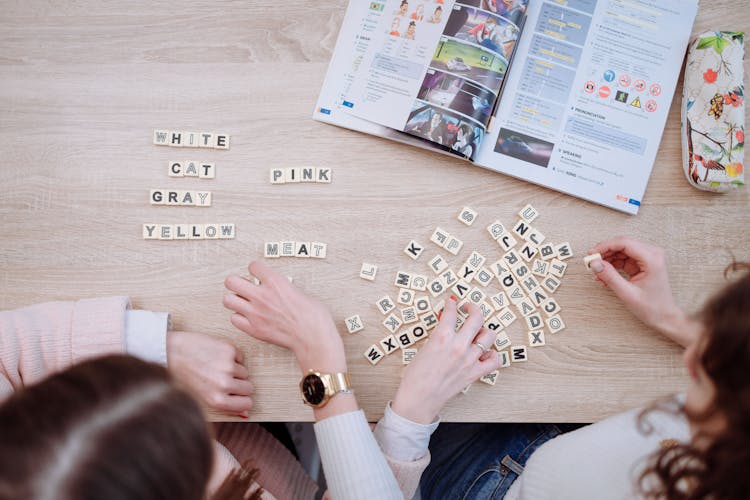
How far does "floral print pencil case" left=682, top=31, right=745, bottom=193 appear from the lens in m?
1.06

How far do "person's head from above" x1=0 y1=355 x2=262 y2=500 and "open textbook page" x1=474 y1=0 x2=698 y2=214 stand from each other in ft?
2.40

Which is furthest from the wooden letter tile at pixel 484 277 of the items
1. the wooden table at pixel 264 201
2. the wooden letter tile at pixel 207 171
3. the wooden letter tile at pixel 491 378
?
the wooden letter tile at pixel 207 171

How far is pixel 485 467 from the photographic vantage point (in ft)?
3.76

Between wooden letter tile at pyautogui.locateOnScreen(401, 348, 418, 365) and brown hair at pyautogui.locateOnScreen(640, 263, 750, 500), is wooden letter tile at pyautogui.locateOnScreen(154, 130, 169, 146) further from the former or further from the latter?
brown hair at pyautogui.locateOnScreen(640, 263, 750, 500)

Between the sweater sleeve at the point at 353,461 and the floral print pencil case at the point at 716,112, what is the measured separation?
789 mm

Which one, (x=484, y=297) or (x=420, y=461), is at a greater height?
(x=484, y=297)

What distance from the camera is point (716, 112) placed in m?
1.07

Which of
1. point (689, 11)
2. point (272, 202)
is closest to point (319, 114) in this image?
point (272, 202)

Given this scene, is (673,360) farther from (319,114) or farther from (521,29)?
(319,114)

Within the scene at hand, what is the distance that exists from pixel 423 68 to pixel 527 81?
0.21 metres

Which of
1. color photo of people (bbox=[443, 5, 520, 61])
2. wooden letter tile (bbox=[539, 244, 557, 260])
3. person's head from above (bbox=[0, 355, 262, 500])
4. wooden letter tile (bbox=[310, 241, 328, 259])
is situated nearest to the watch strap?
wooden letter tile (bbox=[310, 241, 328, 259])

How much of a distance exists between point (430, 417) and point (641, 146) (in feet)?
2.21

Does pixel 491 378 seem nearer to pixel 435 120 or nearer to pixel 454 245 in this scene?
pixel 454 245

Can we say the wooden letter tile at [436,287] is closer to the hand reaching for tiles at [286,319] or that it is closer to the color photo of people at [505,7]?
the hand reaching for tiles at [286,319]
